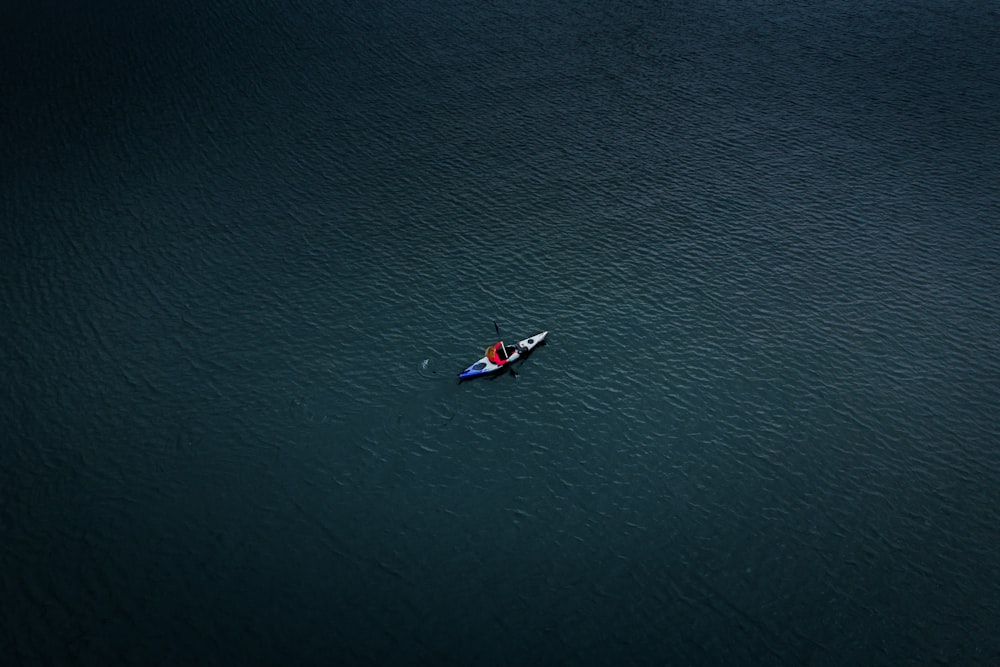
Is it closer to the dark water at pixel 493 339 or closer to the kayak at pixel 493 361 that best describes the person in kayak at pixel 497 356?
the kayak at pixel 493 361

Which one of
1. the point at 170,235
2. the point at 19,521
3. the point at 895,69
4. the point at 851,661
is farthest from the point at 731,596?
the point at 895,69

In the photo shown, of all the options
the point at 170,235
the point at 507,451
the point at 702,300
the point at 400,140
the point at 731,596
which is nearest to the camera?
the point at 731,596

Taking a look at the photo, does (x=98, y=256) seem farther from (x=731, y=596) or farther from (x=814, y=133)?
(x=814, y=133)

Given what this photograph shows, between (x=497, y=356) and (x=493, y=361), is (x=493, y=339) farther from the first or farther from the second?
(x=493, y=361)

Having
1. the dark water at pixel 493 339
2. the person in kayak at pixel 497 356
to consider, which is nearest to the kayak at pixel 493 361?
the person in kayak at pixel 497 356

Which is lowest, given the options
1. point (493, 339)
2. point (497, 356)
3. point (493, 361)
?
point (493, 339)

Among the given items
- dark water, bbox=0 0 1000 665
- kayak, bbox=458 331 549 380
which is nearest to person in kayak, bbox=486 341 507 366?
kayak, bbox=458 331 549 380

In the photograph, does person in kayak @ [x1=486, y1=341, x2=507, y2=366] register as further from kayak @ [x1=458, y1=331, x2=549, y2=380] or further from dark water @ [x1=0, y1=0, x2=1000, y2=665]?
dark water @ [x1=0, y1=0, x2=1000, y2=665]

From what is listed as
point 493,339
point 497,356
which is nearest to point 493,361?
point 497,356
